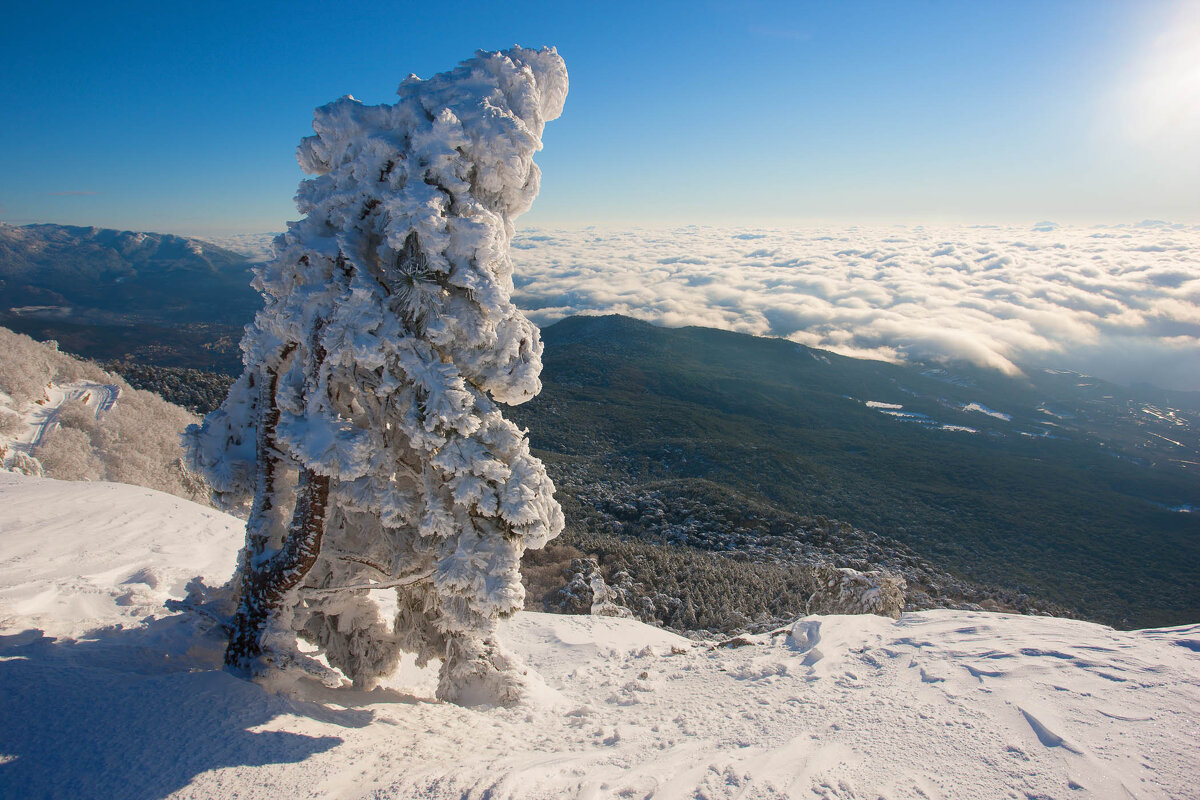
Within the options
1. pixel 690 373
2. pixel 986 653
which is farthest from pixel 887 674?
pixel 690 373

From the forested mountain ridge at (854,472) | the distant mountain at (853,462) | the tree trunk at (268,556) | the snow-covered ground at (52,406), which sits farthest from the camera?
the distant mountain at (853,462)

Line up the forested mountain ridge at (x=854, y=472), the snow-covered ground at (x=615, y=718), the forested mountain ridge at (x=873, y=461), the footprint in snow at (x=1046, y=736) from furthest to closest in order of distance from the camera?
the forested mountain ridge at (x=873, y=461) < the forested mountain ridge at (x=854, y=472) < the footprint in snow at (x=1046, y=736) < the snow-covered ground at (x=615, y=718)

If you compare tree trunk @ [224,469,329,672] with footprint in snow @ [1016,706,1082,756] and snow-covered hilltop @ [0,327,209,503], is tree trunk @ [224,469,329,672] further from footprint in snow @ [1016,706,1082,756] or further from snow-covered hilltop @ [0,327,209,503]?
snow-covered hilltop @ [0,327,209,503]

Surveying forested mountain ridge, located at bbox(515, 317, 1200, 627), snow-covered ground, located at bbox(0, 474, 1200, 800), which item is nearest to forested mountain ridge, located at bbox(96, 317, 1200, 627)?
forested mountain ridge, located at bbox(515, 317, 1200, 627)

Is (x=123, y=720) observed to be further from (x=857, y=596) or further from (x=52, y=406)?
(x=52, y=406)

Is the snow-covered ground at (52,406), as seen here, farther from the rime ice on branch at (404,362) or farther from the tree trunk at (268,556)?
the rime ice on branch at (404,362)

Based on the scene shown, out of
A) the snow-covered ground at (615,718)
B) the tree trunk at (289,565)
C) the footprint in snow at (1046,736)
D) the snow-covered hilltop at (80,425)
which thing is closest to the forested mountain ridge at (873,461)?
the snow-covered hilltop at (80,425)

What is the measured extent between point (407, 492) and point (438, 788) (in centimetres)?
342

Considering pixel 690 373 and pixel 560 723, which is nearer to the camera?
pixel 560 723

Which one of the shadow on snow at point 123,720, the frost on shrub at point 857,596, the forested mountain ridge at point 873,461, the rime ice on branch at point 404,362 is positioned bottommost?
the forested mountain ridge at point 873,461

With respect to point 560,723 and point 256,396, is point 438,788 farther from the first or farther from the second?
point 256,396

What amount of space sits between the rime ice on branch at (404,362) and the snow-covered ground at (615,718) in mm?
1429

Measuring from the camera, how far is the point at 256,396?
7.84 meters

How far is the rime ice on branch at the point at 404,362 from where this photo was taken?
6570 mm
